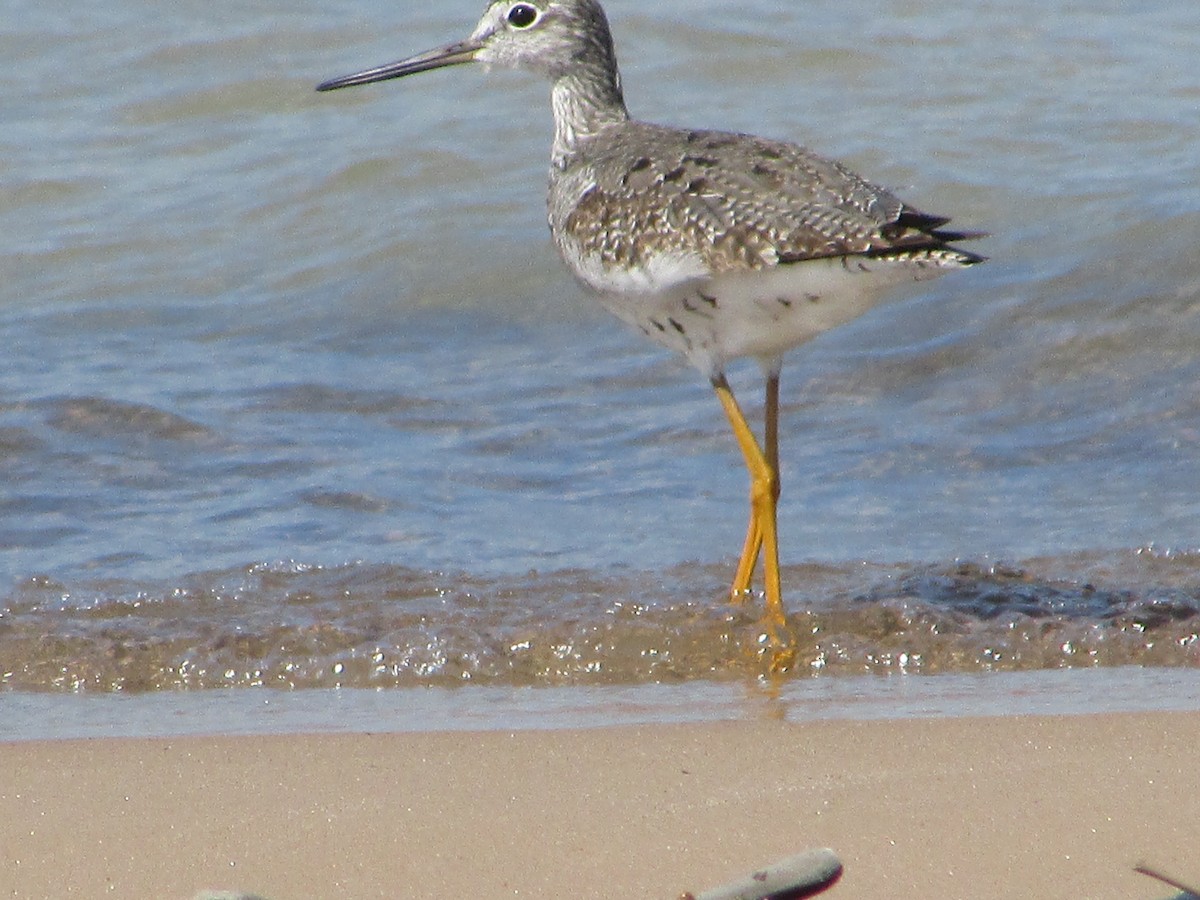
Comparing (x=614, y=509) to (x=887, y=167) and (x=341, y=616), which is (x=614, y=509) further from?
(x=887, y=167)

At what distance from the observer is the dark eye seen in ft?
22.0

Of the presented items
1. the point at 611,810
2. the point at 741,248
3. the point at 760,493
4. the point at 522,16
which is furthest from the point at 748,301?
the point at 611,810

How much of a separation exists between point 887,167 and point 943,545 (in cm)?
430

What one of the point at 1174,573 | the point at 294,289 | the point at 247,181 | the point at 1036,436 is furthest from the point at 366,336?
the point at 1174,573

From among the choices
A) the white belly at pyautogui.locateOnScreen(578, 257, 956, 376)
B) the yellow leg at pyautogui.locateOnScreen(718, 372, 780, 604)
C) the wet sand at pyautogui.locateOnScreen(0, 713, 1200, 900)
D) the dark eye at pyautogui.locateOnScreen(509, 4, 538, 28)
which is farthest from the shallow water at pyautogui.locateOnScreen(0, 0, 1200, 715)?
the dark eye at pyautogui.locateOnScreen(509, 4, 538, 28)

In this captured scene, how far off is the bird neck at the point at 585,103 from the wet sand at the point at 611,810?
296 centimetres

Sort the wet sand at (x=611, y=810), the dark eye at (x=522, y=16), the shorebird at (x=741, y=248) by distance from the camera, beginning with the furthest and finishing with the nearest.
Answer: the dark eye at (x=522, y=16) < the shorebird at (x=741, y=248) < the wet sand at (x=611, y=810)

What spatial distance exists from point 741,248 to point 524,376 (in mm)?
2983

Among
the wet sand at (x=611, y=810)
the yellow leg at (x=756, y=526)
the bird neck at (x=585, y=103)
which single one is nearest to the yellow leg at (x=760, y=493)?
the yellow leg at (x=756, y=526)

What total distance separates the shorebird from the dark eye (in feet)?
2.42

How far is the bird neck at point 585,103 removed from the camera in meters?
6.48

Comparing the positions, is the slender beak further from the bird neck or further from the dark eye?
the bird neck

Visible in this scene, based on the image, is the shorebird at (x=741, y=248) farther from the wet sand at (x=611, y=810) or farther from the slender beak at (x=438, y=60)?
the wet sand at (x=611, y=810)

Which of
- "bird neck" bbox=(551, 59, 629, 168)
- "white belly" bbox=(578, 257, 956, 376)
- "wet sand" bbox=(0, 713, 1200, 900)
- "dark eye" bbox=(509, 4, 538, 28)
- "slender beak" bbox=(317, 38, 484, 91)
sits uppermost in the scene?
"dark eye" bbox=(509, 4, 538, 28)
